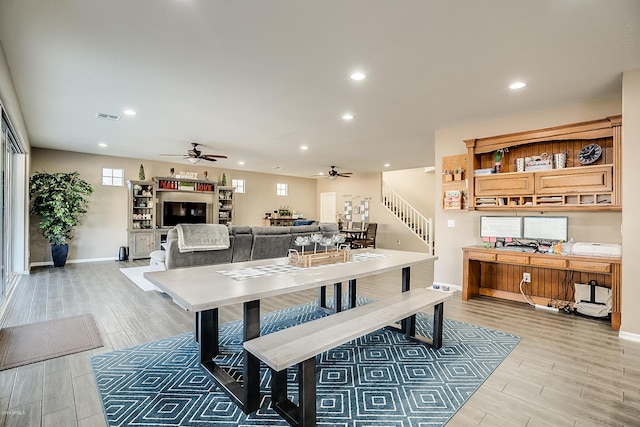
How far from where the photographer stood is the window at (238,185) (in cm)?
1070

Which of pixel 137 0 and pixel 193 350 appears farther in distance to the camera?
pixel 193 350

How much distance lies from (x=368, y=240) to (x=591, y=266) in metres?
7.13

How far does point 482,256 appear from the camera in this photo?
14.3 feet

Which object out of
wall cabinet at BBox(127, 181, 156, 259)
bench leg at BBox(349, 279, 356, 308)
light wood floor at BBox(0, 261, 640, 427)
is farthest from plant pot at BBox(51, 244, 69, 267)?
bench leg at BBox(349, 279, 356, 308)

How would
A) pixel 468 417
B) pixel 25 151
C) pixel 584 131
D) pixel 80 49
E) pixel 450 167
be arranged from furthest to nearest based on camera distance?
pixel 25 151 → pixel 450 167 → pixel 584 131 → pixel 80 49 → pixel 468 417

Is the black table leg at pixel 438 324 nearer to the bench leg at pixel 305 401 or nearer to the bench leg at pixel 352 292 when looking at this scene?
the bench leg at pixel 352 292

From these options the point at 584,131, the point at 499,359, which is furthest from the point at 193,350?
the point at 584,131

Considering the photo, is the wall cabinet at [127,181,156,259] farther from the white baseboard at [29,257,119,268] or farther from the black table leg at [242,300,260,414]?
the black table leg at [242,300,260,414]

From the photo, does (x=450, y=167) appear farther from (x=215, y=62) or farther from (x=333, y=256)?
(x=215, y=62)

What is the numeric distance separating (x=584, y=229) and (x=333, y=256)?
3.33 metres

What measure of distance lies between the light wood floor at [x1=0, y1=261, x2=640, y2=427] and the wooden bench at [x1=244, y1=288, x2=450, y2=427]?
2.53 ft

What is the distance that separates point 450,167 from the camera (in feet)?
16.9

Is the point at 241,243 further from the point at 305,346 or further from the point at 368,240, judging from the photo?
the point at 368,240

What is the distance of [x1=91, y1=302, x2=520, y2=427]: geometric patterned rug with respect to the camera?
1932 millimetres
